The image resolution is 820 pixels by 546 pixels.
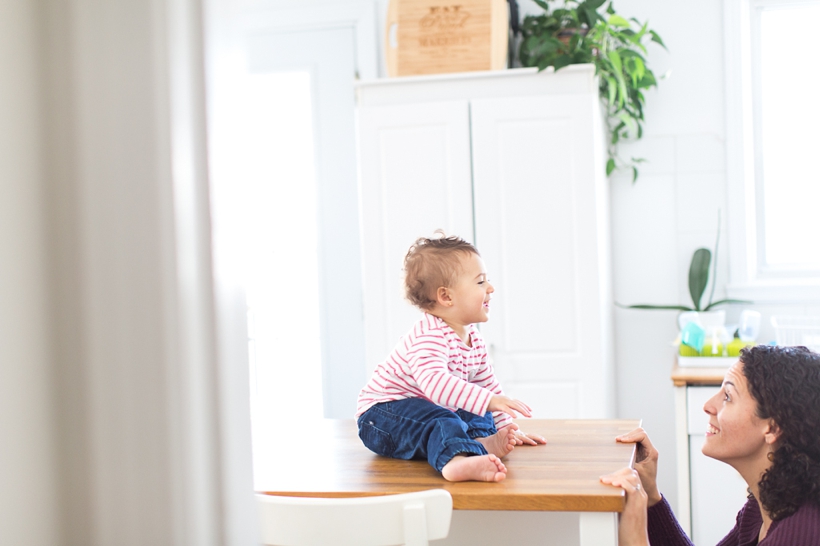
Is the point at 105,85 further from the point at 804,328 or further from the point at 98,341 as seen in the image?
the point at 804,328

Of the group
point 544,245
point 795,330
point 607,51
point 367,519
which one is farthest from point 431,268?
point 795,330

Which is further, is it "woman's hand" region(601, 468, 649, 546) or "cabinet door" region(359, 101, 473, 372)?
"cabinet door" region(359, 101, 473, 372)

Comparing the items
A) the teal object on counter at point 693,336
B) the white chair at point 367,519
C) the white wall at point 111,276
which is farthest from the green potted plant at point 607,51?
the white wall at point 111,276

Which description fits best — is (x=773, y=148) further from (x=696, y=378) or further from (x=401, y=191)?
(x=401, y=191)

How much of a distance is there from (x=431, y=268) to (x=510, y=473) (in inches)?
17.6

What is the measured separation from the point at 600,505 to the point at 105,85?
89cm

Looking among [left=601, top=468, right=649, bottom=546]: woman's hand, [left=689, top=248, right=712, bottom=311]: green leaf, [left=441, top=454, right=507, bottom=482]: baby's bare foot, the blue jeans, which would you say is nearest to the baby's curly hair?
the blue jeans

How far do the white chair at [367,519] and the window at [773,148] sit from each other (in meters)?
2.32

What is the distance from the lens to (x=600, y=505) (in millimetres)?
983

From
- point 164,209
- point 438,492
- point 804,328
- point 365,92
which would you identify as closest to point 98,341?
point 164,209

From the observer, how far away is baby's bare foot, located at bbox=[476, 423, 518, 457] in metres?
1.23

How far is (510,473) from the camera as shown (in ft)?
3.68

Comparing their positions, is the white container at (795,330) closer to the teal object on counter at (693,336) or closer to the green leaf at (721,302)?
the green leaf at (721,302)

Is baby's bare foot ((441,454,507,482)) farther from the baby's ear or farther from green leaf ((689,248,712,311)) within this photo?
green leaf ((689,248,712,311))
